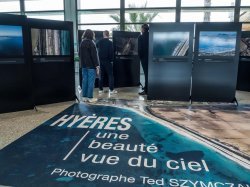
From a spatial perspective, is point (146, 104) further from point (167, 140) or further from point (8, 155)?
point (8, 155)

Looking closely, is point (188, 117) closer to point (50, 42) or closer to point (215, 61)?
point (215, 61)

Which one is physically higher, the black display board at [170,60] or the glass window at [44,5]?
the glass window at [44,5]

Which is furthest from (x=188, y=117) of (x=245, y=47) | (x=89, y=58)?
(x=245, y=47)

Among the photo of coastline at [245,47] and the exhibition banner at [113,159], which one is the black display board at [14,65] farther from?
the photo of coastline at [245,47]

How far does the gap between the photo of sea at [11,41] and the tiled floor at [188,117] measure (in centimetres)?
122

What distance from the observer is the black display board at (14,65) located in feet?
15.4

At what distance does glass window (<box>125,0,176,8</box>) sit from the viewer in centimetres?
1033

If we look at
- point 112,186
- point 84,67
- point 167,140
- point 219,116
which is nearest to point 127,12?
point 84,67

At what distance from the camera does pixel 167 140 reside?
355 centimetres

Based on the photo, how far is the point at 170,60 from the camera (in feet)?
19.1

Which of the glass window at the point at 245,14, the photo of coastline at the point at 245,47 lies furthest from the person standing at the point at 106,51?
the glass window at the point at 245,14

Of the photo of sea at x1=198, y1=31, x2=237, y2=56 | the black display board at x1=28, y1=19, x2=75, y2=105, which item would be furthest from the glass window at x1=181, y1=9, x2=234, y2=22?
the black display board at x1=28, y1=19, x2=75, y2=105

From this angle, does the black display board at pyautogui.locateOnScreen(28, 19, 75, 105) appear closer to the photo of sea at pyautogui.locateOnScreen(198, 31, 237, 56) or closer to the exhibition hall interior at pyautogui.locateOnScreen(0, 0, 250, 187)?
the exhibition hall interior at pyautogui.locateOnScreen(0, 0, 250, 187)

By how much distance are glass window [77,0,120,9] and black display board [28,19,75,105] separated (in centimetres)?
559
